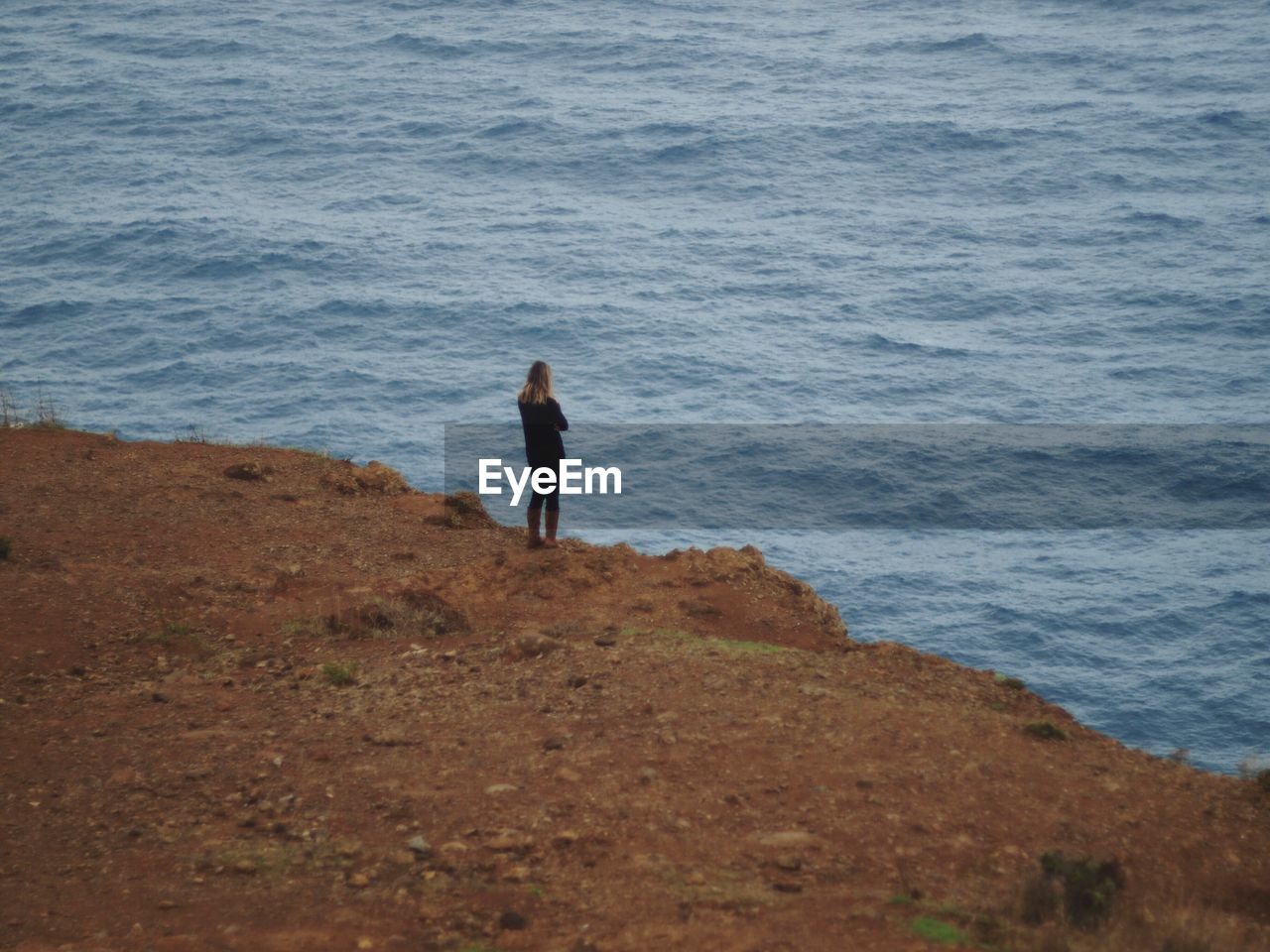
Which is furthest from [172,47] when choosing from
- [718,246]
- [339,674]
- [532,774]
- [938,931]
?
[938,931]

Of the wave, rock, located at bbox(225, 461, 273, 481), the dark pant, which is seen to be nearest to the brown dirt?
the dark pant

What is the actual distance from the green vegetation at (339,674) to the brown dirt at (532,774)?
2cm

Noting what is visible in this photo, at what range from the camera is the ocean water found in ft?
104

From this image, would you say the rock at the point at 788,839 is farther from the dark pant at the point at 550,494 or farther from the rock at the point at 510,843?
the dark pant at the point at 550,494

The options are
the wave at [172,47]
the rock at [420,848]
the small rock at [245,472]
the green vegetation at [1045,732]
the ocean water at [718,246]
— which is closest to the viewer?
the rock at [420,848]

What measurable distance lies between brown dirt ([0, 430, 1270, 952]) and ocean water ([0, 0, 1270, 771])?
1706 cm

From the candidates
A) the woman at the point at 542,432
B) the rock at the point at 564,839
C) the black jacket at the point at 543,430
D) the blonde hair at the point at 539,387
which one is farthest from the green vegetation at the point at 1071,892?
the blonde hair at the point at 539,387

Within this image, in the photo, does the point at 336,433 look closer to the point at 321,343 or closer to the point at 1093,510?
the point at 321,343

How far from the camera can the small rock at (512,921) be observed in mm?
5773

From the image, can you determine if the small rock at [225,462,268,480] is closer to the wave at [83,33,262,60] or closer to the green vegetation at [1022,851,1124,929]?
Answer: the green vegetation at [1022,851,1124,929]

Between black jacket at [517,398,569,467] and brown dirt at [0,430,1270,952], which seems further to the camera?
black jacket at [517,398,569,467]

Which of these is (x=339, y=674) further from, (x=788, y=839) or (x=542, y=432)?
(x=788, y=839)

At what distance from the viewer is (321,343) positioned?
4334 cm

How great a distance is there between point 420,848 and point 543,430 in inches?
220
